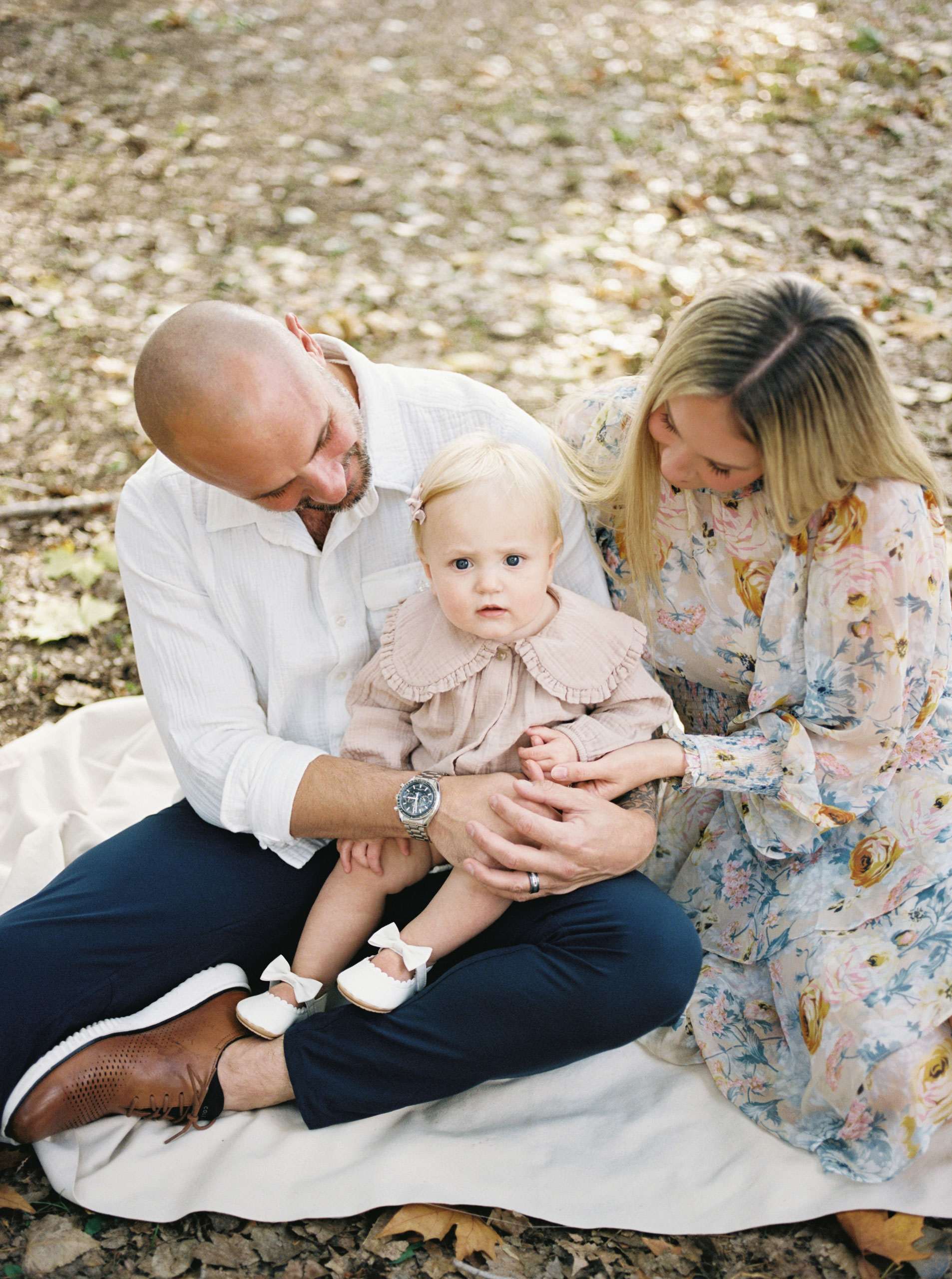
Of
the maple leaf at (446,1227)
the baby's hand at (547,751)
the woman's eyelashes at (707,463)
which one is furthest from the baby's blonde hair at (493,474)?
the maple leaf at (446,1227)

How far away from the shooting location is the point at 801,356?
5.93 ft

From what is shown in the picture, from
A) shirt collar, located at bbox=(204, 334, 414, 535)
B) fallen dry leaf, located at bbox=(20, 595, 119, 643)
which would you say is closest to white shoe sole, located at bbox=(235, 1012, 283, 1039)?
shirt collar, located at bbox=(204, 334, 414, 535)

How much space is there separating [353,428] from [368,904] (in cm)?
102

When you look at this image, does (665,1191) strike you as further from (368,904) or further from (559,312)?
(559,312)

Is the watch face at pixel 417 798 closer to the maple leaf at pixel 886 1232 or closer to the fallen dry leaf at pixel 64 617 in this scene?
the maple leaf at pixel 886 1232

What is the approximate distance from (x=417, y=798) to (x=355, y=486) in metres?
0.67

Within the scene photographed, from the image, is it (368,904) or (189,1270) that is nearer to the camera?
(189,1270)

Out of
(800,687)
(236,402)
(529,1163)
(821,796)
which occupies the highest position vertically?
(236,402)

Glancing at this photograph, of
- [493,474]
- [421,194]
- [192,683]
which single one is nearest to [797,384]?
[493,474]

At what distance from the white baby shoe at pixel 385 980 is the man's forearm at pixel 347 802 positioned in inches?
8.2

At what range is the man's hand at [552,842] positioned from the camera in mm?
2023

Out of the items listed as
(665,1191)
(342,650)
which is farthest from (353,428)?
(665,1191)

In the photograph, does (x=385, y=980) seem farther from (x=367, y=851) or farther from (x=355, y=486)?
(x=355, y=486)

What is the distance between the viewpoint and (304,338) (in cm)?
213
